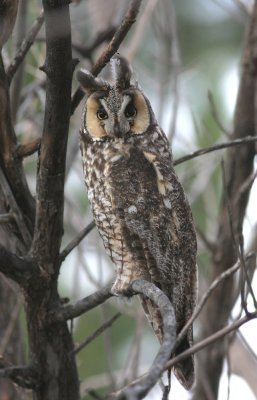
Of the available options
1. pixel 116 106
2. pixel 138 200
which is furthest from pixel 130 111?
pixel 138 200

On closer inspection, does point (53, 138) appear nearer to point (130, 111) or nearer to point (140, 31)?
point (130, 111)

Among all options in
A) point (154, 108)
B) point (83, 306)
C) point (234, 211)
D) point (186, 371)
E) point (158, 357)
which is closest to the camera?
point (158, 357)

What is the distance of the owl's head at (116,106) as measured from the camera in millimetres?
2535

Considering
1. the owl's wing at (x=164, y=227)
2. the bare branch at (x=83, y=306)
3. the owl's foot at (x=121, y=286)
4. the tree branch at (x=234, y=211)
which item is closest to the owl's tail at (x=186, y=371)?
the owl's wing at (x=164, y=227)

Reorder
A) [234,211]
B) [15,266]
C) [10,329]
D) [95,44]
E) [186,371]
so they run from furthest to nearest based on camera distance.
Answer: [234,211] → [95,44] → [10,329] → [186,371] → [15,266]

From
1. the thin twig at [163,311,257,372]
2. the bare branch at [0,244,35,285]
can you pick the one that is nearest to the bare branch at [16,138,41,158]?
the bare branch at [0,244,35,285]

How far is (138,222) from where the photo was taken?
254 cm

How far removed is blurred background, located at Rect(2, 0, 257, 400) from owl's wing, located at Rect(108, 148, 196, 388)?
0.47ft

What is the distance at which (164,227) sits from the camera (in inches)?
98.8

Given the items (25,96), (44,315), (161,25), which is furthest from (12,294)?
(161,25)

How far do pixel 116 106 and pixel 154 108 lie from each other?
6.07 feet

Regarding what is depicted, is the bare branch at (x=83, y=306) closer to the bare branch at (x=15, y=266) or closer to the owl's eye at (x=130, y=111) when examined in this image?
the bare branch at (x=15, y=266)

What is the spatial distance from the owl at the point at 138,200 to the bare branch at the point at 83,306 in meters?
0.21

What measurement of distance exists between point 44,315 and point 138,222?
18.4 inches
